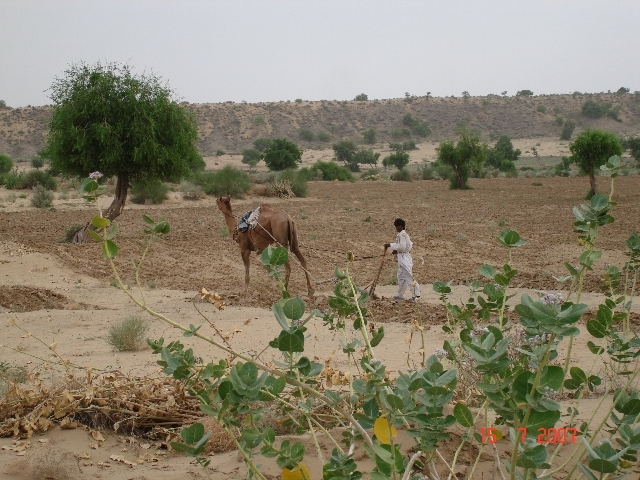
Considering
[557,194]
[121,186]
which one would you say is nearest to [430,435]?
[121,186]

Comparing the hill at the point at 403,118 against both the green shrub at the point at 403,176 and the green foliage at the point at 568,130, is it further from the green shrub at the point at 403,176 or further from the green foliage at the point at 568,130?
the green shrub at the point at 403,176

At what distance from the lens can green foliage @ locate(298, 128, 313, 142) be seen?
81.0 meters

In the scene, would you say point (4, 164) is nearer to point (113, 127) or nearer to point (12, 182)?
point (12, 182)

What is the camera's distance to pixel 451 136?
85750 mm

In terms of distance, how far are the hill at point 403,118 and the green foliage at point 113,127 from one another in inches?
2154

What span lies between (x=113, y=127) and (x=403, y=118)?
7446 centimetres

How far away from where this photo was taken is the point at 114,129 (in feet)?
65.6

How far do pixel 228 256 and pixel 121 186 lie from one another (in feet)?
16.5

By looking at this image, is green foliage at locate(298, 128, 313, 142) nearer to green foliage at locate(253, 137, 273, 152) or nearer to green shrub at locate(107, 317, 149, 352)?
green foliage at locate(253, 137, 273, 152)

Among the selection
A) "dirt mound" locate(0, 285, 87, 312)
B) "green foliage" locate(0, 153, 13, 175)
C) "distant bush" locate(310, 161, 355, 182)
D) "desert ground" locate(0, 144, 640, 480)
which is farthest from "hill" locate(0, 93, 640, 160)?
"dirt mound" locate(0, 285, 87, 312)

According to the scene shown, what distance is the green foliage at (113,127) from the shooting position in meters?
19.8

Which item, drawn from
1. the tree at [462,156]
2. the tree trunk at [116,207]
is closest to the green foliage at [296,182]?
the tree at [462,156]

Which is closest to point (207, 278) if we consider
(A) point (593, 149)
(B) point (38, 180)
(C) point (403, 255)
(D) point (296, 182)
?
(C) point (403, 255)

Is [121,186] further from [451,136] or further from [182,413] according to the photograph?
[451,136]
